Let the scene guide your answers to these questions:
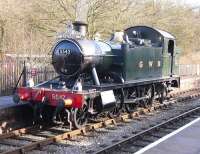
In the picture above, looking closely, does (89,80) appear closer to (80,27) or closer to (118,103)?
(118,103)

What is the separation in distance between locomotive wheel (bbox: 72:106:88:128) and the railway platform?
7.69 feet

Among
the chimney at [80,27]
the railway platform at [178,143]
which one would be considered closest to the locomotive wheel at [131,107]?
the chimney at [80,27]

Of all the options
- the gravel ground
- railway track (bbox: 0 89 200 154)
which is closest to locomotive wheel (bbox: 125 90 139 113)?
the gravel ground

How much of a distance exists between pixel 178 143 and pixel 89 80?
355cm

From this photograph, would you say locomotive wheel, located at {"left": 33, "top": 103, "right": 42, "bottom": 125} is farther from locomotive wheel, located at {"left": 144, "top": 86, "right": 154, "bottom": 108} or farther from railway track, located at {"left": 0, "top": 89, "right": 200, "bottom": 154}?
locomotive wheel, located at {"left": 144, "top": 86, "right": 154, "bottom": 108}

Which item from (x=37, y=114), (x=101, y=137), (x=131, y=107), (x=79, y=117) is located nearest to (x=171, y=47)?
(x=131, y=107)

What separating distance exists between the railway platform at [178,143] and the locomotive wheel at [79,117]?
7.69ft

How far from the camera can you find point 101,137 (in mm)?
10117

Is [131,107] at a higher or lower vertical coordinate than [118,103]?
lower

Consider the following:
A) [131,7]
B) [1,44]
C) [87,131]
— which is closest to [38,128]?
[87,131]

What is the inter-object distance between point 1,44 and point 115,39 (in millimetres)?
7441

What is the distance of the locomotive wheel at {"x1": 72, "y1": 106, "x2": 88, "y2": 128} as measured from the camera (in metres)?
10.6

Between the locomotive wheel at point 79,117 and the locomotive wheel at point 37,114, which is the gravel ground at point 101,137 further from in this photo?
the locomotive wheel at point 37,114

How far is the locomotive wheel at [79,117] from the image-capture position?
10.6 meters
